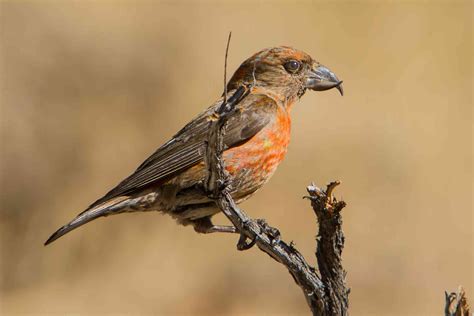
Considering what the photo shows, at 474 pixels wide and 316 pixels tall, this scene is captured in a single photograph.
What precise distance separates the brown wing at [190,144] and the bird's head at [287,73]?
0.31 metres

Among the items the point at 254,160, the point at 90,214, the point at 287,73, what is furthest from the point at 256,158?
the point at 90,214

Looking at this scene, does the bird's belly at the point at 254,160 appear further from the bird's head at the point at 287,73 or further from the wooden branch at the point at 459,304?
the wooden branch at the point at 459,304

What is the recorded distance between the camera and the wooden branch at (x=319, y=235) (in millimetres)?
4609

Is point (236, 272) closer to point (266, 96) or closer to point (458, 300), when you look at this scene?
point (266, 96)

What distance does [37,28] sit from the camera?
11117mm

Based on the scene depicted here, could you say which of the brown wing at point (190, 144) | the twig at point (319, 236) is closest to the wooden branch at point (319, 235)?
the twig at point (319, 236)

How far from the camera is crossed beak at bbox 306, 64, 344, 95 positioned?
6453mm

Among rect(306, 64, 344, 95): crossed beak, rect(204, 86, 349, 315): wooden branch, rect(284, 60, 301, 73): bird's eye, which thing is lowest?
rect(204, 86, 349, 315): wooden branch

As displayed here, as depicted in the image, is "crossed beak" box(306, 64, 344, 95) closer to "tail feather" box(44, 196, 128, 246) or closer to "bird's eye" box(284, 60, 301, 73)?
"bird's eye" box(284, 60, 301, 73)

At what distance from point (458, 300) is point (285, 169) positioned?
6429mm

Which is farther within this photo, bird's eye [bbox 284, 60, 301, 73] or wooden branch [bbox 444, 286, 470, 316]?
bird's eye [bbox 284, 60, 301, 73]

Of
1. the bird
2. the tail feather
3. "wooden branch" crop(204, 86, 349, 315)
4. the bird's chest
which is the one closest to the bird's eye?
the bird

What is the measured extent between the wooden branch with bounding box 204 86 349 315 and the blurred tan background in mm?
4962

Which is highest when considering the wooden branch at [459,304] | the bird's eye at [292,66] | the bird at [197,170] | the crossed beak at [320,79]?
the bird's eye at [292,66]
